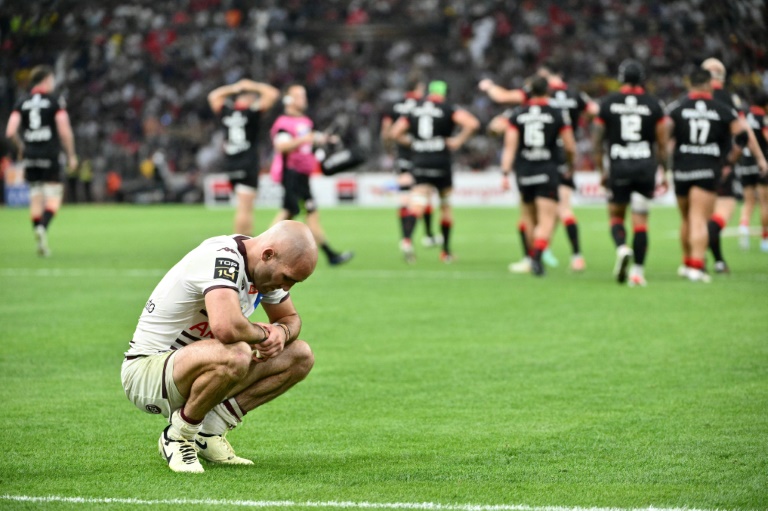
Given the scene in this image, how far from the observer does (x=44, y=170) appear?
17.8m

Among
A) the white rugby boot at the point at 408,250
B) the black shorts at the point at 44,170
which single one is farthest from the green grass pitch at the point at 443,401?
the black shorts at the point at 44,170

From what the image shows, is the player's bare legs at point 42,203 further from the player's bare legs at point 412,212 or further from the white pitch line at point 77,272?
the player's bare legs at point 412,212

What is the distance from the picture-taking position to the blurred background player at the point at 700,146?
1341cm

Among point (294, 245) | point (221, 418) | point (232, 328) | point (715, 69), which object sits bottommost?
point (221, 418)

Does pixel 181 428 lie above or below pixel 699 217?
below

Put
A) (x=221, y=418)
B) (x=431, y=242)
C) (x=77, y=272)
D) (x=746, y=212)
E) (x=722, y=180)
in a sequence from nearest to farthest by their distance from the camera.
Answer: (x=221, y=418) → (x=722, y=180) → (x=77, y=272) → (x=746, y=212) → (x=431, y=242)

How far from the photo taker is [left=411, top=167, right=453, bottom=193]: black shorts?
683 inches

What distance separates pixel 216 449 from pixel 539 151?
9.86m

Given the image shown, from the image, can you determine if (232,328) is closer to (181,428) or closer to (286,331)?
(286,331)

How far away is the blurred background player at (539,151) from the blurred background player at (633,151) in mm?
1017

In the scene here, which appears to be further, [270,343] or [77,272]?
[77,272]

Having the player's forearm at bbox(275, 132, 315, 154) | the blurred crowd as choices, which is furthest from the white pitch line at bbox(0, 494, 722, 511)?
the blurred crowd

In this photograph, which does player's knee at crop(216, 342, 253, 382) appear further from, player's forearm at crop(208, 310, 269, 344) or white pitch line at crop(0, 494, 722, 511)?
white pitch line at crop(0, 494, 722, 511)

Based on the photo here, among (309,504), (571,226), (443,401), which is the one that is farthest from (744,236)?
(309,504)
